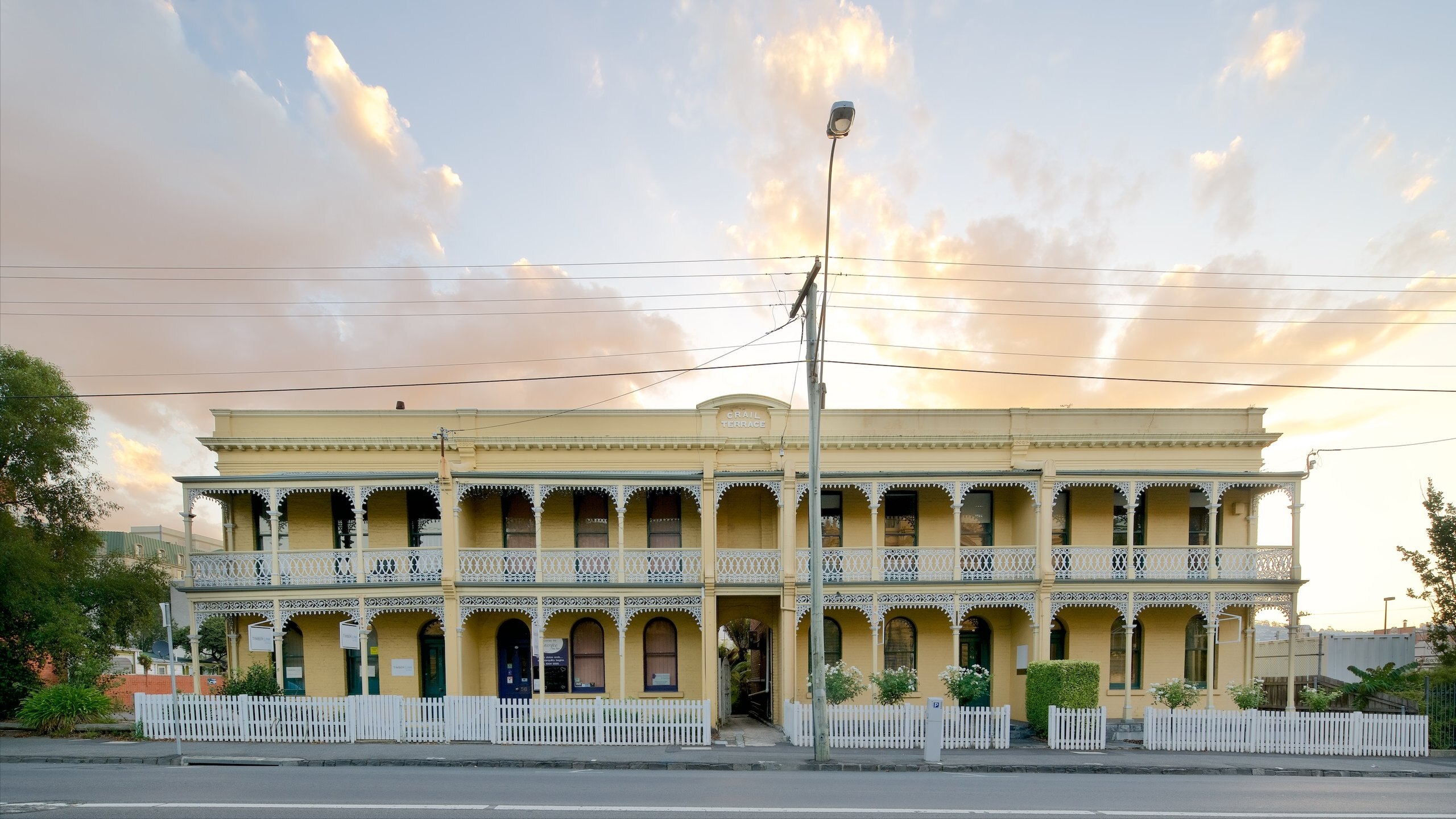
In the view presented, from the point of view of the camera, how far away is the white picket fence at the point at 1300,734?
16.5 metres

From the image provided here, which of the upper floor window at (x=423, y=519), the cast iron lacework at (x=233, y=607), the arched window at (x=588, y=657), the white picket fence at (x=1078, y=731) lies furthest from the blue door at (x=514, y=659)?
the white picket fence at (x=1078, y=731)

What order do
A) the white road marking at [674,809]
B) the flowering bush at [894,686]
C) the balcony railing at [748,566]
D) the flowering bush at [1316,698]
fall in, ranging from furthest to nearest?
the balcony railing at [748,566], the flowering bush at [1316,698], the flowering bush at [894,686], the white road marking at [674,809]

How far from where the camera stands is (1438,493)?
18781 mm

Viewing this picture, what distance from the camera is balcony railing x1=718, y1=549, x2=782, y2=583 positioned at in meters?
19.5

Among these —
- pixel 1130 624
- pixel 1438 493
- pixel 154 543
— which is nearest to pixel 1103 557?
pixel 1130 624

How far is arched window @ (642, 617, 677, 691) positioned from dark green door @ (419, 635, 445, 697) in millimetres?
5511

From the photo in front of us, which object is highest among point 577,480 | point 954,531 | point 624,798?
point 577,480

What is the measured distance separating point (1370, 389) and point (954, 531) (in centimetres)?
978

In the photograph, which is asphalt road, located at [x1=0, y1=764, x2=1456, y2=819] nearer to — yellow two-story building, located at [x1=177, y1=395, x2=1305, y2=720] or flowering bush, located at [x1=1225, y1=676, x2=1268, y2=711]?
flowering bush, located at [x1=1225, y1=676, x2=1268, y2=711]

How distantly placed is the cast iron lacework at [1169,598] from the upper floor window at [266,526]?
22643 mm

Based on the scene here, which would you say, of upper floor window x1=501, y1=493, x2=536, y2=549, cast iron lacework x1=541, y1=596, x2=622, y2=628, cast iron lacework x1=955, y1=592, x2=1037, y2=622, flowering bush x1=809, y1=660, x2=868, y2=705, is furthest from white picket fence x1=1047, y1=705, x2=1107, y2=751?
upper floor window x1=501, y1=493, x2=536, y2=549

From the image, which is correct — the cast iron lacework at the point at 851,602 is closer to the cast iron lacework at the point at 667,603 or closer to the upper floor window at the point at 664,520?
the cast iron lacework at the point at 667,603

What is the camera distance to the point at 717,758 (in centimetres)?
1509

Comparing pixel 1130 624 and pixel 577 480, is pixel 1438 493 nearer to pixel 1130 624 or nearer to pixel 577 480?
pixel 1130 624
